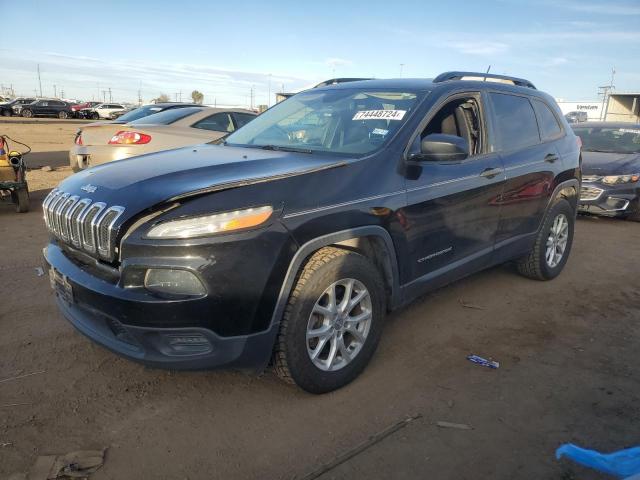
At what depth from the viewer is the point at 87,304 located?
2652mm

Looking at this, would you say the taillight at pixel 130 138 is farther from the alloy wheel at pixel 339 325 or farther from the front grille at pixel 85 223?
the alloy wheel at pixel 339 325

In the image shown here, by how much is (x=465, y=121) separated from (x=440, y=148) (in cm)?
92

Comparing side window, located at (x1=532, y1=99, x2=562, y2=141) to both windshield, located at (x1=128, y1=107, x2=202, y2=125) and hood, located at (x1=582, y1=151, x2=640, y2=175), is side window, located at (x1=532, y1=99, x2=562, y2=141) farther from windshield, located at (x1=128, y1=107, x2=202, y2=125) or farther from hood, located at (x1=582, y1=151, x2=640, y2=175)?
windshield, located at (x1=128, y1=107, x2=202, y2=125)

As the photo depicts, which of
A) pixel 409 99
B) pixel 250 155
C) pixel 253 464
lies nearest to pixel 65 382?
pixel 253 464

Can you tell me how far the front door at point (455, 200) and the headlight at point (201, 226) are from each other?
1193mm

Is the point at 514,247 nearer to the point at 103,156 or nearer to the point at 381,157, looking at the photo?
the point at 381,157

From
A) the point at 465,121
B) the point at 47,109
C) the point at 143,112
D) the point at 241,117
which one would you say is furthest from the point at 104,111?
the point at 465,121

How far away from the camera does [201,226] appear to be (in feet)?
7.94

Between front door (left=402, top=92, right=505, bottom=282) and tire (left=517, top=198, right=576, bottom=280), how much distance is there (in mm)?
1041

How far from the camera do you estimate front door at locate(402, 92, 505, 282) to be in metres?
3.32

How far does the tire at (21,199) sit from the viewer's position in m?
7.39

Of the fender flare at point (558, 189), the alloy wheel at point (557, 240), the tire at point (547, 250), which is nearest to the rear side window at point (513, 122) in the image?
the fender flare at point (558, 189)

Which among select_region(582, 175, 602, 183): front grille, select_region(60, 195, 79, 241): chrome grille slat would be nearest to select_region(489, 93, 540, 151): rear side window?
select_region(60, 195, 79, 241): chrome grille slat

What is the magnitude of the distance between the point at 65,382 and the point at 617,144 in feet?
31.4
